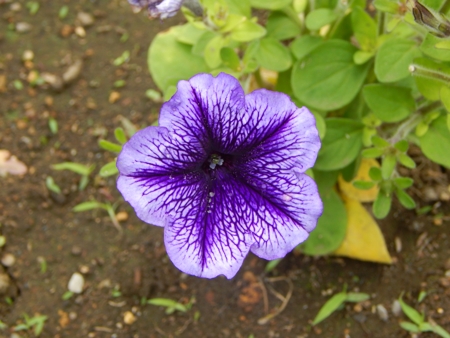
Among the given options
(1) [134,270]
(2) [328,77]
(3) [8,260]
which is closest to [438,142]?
(2) [328,77]

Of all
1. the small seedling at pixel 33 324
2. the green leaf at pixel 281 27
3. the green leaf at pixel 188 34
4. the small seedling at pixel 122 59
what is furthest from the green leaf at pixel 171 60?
the small seedling at pixel 33 324

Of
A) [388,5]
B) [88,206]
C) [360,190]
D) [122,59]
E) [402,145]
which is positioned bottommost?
[88,206]

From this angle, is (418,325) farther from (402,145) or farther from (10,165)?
(10,165)

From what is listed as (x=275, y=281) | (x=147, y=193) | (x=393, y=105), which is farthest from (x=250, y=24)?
(x=275, y=281)

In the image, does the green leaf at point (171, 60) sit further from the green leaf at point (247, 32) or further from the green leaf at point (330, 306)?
the green leaf at point (330, 306)

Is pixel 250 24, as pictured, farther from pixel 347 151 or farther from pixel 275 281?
pixel 275 281

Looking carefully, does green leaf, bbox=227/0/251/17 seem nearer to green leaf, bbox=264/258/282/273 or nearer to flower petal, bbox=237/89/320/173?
flower petal, bbox=237/89/320/173

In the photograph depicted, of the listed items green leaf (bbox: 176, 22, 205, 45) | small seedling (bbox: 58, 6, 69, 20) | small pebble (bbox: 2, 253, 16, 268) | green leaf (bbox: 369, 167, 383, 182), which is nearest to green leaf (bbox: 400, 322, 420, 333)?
green leaf (bbox: 369, 167, 383, 182)
